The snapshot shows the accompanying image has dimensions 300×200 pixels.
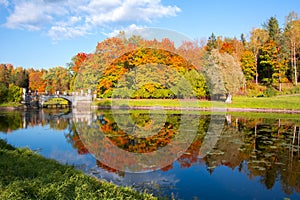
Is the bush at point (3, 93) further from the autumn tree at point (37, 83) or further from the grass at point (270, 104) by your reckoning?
the grass at point (270, 104)

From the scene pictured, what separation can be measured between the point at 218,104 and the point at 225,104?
876 millimetres

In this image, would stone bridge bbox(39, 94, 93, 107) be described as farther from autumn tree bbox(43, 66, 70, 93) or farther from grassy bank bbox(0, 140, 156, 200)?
grassy bank bbox(0, 140, 156, 200)

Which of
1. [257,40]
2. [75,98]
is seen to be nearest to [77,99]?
[75,98]

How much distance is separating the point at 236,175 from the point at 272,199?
213cm

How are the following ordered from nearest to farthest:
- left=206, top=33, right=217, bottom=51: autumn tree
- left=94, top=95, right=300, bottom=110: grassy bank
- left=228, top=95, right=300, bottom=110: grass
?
left=228, top=95, right=300, bottom=110: grass < left=94, top=95, right=300, bottom=110: grassy bank < left=206, top=33, right=217, bottom=51: autumn tree

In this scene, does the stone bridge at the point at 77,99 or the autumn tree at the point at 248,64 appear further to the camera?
the autumn tree at the point at 248,64

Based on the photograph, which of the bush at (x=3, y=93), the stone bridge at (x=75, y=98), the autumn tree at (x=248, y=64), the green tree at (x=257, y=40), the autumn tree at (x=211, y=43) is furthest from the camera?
the autumn tree at (x=211, y=43)

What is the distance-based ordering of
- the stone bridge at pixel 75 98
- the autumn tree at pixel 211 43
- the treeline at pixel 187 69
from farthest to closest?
the autumn tree at pixel 211 43, the stone bridge at pixel 75 98, the treeline at pixel 187 69

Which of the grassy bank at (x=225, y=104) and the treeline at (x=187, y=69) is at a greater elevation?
the treeline at (x=187, y=69)

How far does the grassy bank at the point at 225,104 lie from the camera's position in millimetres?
32031

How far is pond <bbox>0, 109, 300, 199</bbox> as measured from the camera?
327 inches

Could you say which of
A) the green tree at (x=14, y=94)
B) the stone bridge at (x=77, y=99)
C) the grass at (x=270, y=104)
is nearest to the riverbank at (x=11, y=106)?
A: the green tree at (x=14, y=94)

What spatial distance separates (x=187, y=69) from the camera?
126 feet

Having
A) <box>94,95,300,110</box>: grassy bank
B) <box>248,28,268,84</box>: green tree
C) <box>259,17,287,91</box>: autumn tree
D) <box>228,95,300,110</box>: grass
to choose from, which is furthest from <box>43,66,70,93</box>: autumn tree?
<box>259,17,287,91</box>: autumn tree
